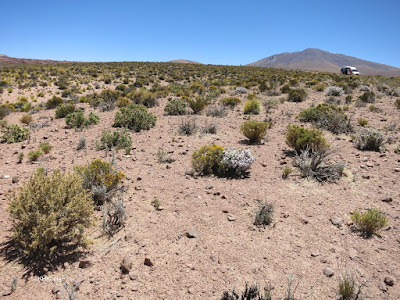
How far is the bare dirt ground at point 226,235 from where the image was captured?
2744mm

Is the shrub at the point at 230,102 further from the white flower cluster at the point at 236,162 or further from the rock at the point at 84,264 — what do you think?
the rock at the point at 84,264

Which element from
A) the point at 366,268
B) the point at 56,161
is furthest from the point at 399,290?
the point at 56,161

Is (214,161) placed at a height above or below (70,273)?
above

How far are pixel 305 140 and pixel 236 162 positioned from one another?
2.22 meters

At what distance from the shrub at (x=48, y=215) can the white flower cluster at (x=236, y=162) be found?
2.97 m

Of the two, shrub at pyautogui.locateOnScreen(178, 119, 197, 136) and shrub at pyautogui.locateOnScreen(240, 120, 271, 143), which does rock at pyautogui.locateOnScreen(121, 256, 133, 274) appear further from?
shrub at pyautogui.locateOnScreen(178, 119, 197, 136)

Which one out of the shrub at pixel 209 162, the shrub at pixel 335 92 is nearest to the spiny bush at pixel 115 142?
the shrub at pixel 209 162

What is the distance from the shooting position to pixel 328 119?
8906 millimetres

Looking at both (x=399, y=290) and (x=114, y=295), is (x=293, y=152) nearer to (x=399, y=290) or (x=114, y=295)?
(x=399, y=290)

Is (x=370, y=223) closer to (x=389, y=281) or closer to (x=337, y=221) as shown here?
(x=337, y=221)

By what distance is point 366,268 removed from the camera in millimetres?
3000

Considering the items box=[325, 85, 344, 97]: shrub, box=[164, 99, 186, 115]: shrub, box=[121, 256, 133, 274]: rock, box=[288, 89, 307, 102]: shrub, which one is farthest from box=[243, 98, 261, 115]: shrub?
box=[121, 256, 133, 274]: rock

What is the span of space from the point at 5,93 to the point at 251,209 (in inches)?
846

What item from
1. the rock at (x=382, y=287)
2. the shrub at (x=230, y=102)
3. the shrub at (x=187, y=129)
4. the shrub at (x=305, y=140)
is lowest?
the rock at (x=382, y=287)
